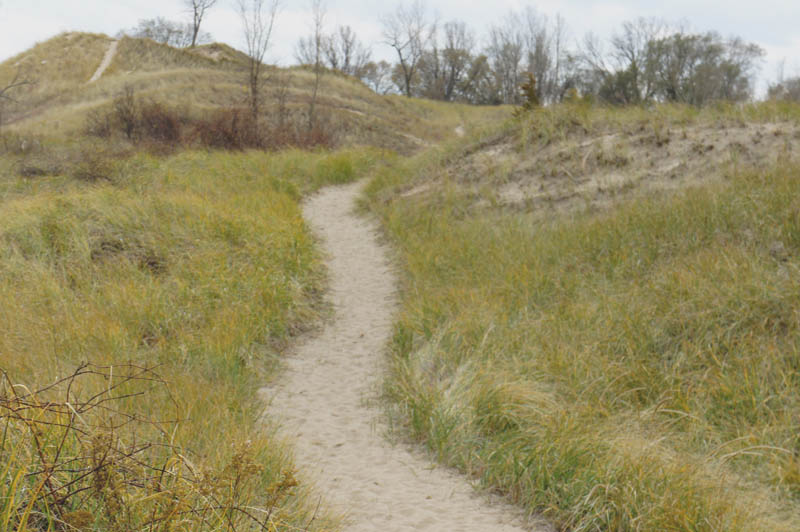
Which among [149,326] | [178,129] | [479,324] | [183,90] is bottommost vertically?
[479,324]

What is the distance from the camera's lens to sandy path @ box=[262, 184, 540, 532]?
3748 millimetres

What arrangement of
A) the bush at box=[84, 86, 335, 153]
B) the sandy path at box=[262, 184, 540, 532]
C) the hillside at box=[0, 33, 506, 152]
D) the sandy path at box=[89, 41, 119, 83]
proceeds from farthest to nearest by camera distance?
1. the sandy path at box=[89, 41, 119, 83]
2. the hillside at box=[0, 33, 506, 152]
3. the bush at box=[84, 86, 335, 153]
4. the sandy path at box=[262, 184, 540, 532]

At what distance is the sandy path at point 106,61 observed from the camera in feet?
112

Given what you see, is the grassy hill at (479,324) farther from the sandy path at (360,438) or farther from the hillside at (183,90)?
the hillside at (183,90)

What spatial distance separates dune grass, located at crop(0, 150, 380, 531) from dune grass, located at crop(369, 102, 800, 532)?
1550 mm

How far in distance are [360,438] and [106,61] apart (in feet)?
126

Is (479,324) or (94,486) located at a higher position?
(94,486)

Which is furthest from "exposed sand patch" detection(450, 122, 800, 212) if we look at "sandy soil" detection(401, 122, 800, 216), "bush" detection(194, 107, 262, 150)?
"bush" detection(194, 107, 262, 150)

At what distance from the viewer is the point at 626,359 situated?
5.84 metres

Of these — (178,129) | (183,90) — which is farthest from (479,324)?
(183,90)

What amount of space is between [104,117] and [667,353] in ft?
65.2

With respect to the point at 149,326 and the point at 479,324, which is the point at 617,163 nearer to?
the point at 479,324

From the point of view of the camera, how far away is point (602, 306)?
22.3 ft

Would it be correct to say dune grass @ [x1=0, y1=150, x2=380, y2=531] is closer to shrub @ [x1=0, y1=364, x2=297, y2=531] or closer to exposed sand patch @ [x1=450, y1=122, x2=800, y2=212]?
shrub @ [x1=0, y1=364, x2=297, y2=531]
